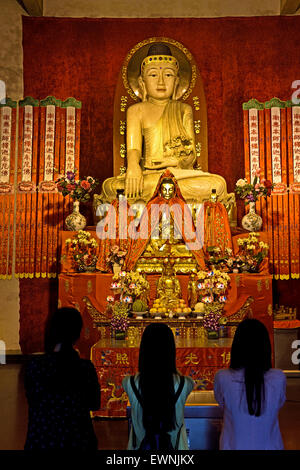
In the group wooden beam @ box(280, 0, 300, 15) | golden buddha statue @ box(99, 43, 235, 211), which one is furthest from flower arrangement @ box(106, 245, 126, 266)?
wooden beam @ box(280, 0, 300, 15)

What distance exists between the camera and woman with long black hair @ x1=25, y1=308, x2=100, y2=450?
74.9 inches

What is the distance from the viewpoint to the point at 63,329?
6.58ft

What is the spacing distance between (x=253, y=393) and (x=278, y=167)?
6.12 metres

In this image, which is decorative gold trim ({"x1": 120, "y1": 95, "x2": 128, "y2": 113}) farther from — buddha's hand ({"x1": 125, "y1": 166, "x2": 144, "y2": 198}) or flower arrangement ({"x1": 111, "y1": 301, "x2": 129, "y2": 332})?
flower arrangement ({"x1": 111, "y1": 301, "x2": 129, "y2": 332})

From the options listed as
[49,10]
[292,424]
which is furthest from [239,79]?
[292,424]

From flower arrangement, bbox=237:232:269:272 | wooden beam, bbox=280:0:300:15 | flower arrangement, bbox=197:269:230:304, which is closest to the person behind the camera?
flower arrangement, bbox=197:269:230:304

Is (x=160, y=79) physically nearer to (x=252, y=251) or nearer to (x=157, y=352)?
(x=252, y=251)

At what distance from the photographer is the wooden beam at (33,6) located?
305 inches

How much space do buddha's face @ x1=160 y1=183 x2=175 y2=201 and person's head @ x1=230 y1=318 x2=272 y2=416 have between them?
15.0ft

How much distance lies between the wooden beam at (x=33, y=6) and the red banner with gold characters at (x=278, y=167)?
3.55 metres

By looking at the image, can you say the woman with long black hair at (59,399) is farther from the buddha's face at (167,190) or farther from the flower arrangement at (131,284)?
the buddha's face at (167,190)

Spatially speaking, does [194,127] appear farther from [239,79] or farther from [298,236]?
[298,236]

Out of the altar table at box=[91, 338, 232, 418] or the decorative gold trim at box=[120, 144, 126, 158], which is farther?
the decorative gold trim at box=[120, 144, 126, 158]

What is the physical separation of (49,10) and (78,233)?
4.22 m
